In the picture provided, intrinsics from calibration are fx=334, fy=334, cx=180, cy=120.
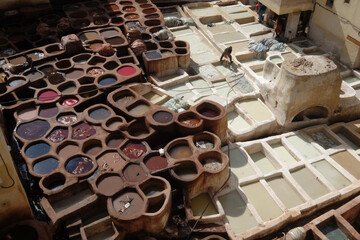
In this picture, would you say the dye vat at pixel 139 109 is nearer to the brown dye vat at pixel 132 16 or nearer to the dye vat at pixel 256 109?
the dye vat at pixel 256 109

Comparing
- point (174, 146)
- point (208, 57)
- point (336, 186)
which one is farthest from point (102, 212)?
point (208, 57)

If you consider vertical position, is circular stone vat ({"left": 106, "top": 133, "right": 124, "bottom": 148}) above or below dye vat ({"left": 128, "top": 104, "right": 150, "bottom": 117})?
below

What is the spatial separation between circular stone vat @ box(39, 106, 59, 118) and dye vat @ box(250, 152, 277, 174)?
32.6 feet

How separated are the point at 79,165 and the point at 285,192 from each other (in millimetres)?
9033

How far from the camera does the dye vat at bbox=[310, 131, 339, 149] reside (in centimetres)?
1725

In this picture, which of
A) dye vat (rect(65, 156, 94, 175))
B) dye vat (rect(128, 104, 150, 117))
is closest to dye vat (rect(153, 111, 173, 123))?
dye vat (rect(128, 104, 150, 117))

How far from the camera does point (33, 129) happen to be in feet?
50.1

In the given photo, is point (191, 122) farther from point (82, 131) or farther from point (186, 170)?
point (82, 131)

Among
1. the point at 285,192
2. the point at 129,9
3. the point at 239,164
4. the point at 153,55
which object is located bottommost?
the point at 285,192

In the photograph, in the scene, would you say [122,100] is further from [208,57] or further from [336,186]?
[336,186]

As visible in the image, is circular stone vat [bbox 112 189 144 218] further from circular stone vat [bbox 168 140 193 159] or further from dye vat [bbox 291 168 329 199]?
dye vat [bbox 291 168 329 199]

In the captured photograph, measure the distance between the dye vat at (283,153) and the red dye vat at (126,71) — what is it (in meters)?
8.39

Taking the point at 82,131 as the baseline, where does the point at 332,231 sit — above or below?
below

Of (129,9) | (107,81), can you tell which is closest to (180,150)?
(107,81)
